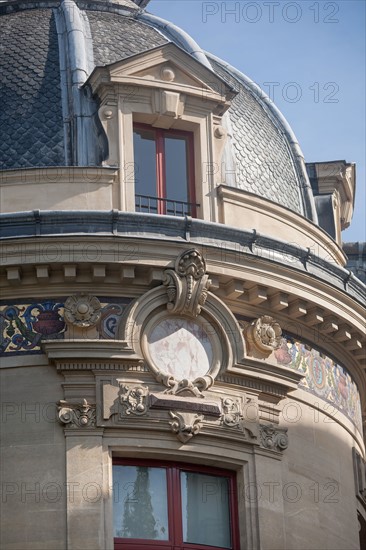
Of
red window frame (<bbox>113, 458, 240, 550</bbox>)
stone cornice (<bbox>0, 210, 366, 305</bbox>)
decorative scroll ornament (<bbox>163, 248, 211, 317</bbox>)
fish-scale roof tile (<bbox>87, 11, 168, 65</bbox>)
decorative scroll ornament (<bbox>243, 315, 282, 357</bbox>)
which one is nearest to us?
red window frame (<bbox>113, 458, 240, 550</bbox>)

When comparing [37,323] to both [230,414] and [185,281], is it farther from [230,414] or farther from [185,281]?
[230,414]

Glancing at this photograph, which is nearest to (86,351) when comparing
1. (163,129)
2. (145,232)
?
(145,232)

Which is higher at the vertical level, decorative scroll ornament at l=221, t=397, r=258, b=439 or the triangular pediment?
the triangular pediment

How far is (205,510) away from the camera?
3238 centimetres

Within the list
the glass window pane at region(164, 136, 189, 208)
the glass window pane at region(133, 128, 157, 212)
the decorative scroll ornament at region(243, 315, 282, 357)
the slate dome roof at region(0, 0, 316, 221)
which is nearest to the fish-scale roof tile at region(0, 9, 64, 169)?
the slate dome roof at region(0, 0, 316, 221)

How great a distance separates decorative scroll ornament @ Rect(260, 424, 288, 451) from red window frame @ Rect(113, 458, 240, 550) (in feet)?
2.53

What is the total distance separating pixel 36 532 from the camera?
30.9 metres

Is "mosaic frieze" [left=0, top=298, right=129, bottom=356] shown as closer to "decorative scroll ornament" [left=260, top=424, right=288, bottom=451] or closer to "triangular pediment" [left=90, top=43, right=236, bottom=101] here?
"decorative scroll ornament" [left=260, top=424, right=288, bottom=451]

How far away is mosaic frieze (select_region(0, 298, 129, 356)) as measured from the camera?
32219 millimetres

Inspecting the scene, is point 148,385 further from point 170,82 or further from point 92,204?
point 170,82

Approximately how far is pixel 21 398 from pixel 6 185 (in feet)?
13.0

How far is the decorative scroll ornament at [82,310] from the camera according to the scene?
3219cm

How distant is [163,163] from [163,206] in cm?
85

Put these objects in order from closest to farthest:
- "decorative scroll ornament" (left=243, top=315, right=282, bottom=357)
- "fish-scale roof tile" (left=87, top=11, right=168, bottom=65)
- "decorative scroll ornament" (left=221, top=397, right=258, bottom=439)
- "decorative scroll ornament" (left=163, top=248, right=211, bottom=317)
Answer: "decorative scroll ornament" (left=221, top=397, right=258, bottom=439) → "decorative scroll ornament" (left=163, top=248, right=211, bottom=317) → "decorative scroll ornament" (left=243, top=315, right=282, bottom=357) → "fish-scale roof tile" (left=87, top=11, right=168, bottom=65)
